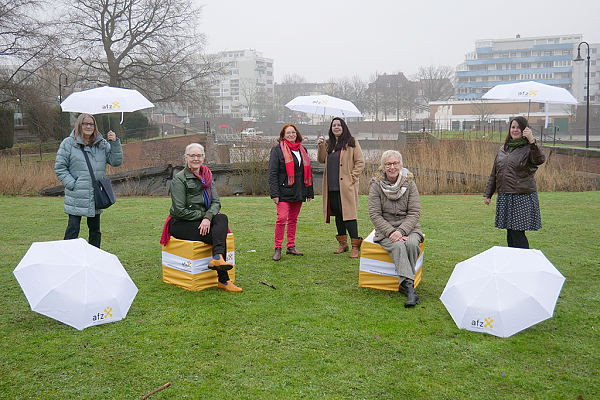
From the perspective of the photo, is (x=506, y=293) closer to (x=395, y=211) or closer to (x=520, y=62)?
(x=395, y=211)

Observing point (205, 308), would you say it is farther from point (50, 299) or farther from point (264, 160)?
point (264, 160)

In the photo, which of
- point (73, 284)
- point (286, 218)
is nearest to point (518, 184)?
point (286, 218)

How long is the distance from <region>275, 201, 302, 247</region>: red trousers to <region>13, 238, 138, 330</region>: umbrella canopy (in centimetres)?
244

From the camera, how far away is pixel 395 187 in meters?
5.05

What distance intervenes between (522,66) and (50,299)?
110 metres

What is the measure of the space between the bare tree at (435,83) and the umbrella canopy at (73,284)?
240 feet

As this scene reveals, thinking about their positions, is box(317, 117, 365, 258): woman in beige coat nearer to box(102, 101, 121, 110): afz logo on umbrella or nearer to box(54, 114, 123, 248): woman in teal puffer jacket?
box(102, 101, 121, 110): afz logo on umbrella

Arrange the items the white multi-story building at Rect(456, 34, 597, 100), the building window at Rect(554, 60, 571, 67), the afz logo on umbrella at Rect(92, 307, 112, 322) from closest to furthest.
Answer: the afz logo on umbrella at Rect(92, 307, 112, 322)
the building window at Rect(554, 60, 571, 67)
the white multi-story building at Rect(456, 34, 597, 100)

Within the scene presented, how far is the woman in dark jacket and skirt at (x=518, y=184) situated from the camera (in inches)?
204

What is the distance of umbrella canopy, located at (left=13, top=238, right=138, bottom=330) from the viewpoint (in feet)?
12.6

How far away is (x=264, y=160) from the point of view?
14.1 metres

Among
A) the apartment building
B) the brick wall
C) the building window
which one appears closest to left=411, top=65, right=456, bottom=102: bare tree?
the apartment building

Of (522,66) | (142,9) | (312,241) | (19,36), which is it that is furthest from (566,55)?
(312,241)

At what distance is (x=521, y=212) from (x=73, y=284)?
14.7 feet
